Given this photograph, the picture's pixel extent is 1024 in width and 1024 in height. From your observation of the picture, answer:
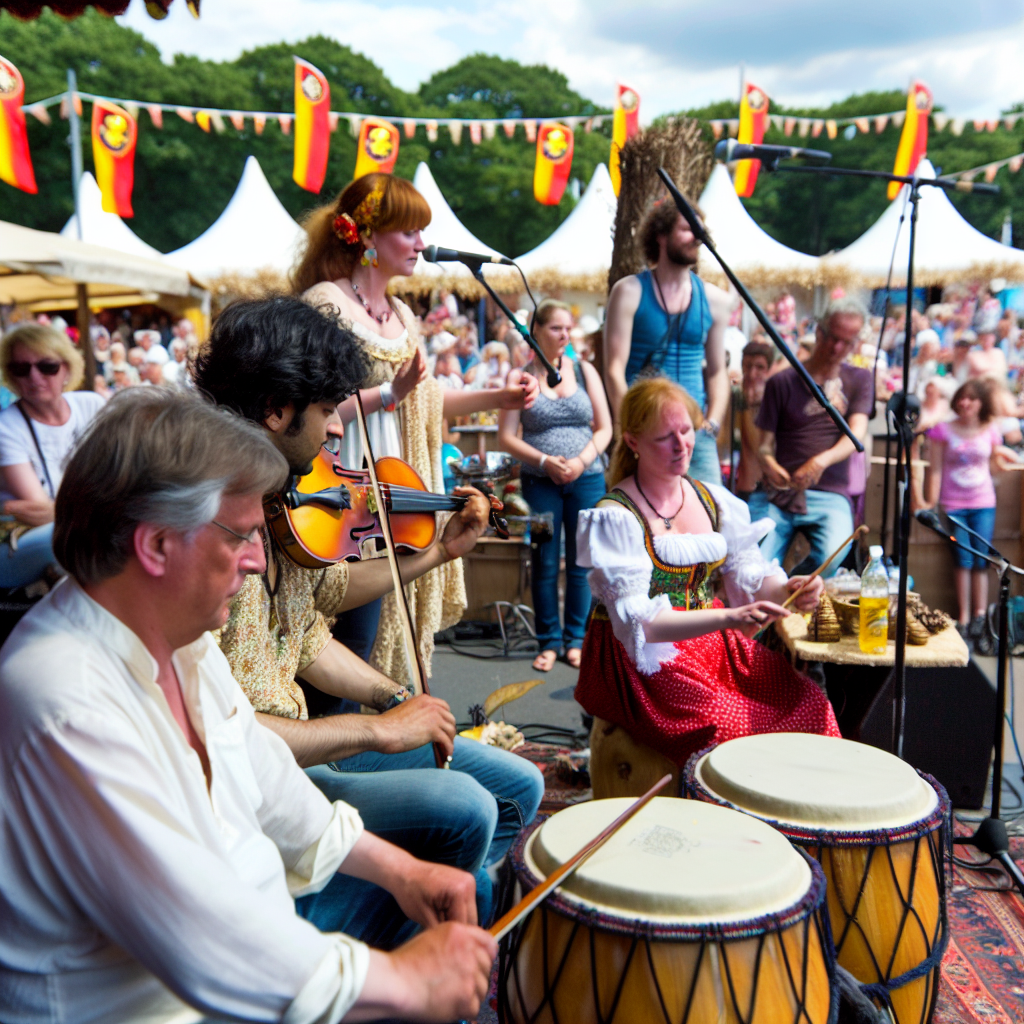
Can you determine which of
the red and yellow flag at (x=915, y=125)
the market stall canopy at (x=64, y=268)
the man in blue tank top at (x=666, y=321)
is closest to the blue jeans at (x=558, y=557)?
the man in blue tank top at (x=666, y=321)

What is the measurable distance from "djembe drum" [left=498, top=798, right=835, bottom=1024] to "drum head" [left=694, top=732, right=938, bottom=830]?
17 cm

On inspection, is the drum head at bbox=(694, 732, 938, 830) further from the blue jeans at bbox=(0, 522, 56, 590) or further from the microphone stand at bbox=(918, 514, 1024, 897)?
the blue jeans at bbox=(0, 522, 56, 590)

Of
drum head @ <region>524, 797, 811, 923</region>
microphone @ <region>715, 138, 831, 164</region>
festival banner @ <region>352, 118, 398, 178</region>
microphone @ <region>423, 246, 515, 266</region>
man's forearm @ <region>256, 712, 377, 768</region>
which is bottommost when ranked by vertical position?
drum head @ <region>524, 797, 811, 923</region>

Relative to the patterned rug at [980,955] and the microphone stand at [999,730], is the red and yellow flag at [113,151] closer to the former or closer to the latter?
the microphone stand at [999,730]

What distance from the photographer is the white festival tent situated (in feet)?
41.1

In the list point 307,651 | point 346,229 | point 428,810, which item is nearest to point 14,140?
point 346,229

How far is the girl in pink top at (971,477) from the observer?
219 inches

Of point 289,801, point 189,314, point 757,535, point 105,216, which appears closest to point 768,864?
point 289,801

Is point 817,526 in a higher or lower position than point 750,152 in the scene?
lower

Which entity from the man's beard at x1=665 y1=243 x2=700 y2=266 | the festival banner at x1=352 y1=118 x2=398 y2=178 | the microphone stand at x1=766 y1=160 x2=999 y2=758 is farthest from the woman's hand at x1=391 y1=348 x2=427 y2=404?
the festival banner at x1=352 y1=118 x2=398 y2=178

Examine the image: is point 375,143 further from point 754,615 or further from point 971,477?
point 754,615

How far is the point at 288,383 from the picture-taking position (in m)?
1.79

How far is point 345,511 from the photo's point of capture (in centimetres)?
231

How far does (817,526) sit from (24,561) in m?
3.38
